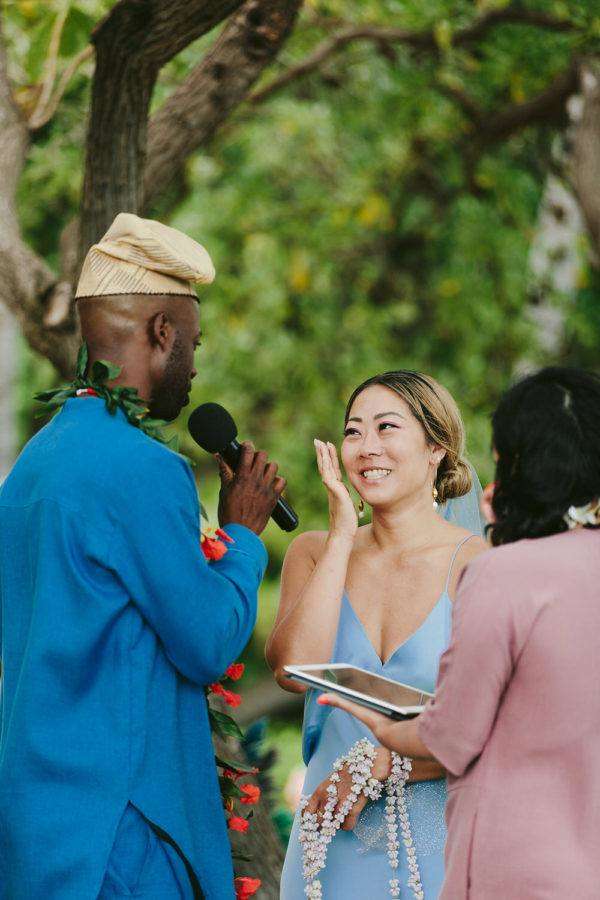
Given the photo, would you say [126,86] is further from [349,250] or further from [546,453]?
[349,250]

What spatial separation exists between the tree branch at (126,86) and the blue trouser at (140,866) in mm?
2663

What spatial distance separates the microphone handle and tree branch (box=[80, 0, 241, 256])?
6.00ft

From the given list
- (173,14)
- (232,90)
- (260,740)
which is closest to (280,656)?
(260,740)

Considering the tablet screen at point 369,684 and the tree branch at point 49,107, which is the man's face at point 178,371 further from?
the tree branch at point 49,107

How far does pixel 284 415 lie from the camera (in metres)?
11.5

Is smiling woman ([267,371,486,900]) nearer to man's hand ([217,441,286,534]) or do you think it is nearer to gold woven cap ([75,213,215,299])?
man's hand ([217,441,286,534])

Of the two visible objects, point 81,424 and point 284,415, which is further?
point 284,415

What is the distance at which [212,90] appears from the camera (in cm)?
499

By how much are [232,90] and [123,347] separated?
2.64 meters

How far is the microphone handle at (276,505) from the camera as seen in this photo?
9.57 ft

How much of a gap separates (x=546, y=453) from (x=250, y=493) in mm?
A: 827

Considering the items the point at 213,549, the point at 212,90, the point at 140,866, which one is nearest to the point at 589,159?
the point at 212,90

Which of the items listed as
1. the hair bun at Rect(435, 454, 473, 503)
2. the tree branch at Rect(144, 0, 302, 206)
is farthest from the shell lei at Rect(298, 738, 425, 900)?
the tree branch at Rect(144, 0, 302, 206)

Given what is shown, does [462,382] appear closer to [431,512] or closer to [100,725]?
[431,512]
